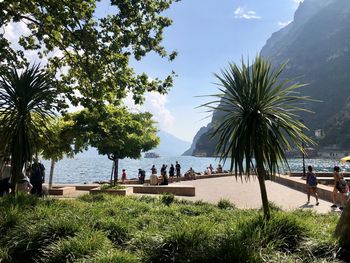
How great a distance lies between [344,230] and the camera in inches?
244

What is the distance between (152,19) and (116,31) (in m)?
1.14

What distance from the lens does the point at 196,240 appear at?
5.92m

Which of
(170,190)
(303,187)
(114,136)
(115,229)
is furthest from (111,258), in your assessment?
(114,136)

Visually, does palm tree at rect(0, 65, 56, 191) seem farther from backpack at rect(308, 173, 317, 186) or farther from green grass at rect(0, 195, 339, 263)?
backpack at rect(308, 173, 317, 186)

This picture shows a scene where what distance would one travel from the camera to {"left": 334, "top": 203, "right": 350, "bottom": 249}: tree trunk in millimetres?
6035

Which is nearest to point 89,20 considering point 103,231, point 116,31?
point 116,31

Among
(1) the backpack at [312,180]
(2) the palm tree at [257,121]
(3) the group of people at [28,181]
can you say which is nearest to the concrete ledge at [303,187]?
(1) the backpack at [312,180]

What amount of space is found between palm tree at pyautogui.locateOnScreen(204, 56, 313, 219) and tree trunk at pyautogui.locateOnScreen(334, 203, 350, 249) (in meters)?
1.36

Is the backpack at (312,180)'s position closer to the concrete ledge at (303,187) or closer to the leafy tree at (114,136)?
the concrete ledge at (303,187)

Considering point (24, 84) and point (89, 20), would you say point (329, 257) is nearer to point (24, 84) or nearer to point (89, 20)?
point (24, 84)

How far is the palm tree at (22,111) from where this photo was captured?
31.2ft

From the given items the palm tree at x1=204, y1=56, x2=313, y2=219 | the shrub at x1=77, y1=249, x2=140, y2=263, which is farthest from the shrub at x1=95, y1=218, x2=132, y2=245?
the palm tree at x1=204, y1=56, x2=313, y2=219

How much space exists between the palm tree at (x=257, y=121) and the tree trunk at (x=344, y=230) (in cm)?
Answer: 136

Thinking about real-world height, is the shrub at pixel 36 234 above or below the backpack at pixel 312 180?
below
